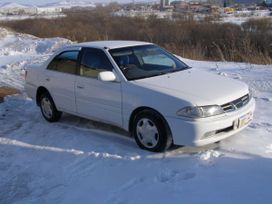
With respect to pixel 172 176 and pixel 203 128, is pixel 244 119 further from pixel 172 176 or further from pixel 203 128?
pixel 172 176

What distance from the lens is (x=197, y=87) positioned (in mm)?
5582

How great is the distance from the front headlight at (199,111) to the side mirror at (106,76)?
131cm

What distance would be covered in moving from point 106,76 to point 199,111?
1.59 m

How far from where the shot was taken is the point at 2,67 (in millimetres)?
14258

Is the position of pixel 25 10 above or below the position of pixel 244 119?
below

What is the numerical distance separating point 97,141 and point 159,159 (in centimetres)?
131

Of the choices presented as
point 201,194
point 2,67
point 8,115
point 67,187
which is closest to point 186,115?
point 201,194

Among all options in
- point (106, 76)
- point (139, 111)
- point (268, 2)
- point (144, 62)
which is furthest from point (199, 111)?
point (268, 2)

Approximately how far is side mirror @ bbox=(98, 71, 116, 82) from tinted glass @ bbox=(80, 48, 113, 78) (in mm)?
214

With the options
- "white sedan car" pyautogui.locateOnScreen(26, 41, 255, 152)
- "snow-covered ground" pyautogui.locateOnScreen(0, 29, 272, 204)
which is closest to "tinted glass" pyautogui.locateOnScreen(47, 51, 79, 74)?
"white sedan car" pyautogui.locateOnScreen(26, 41, 255, 152)

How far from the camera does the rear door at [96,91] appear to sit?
6.02 metres

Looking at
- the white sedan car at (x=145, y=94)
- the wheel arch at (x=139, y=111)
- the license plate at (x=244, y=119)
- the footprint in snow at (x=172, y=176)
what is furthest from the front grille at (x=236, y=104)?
the footprint in snow at (x=172, y=176)

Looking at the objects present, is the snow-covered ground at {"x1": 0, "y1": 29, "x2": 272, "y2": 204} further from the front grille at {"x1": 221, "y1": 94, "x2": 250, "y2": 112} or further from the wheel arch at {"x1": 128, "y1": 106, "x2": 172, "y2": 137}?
the front grille at {"x1": 221, "y1": 94, "x2": 250, "y2": 112}

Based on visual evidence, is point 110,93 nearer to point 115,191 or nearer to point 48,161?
point 48,161
